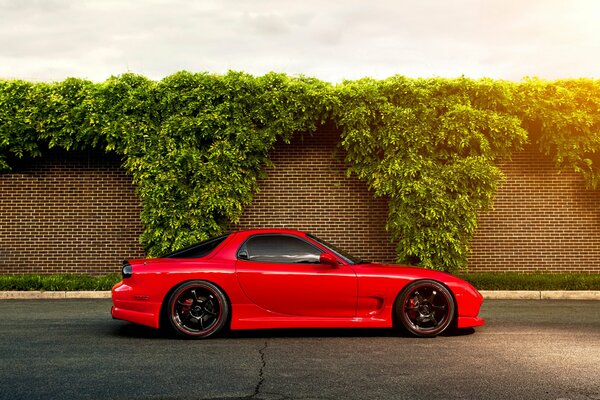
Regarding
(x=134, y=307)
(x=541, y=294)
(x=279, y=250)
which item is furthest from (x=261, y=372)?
(x=541, y=294)

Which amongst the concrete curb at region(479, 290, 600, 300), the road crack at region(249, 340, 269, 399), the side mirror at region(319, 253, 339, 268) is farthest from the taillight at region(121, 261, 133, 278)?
the concrete curb at region(479, 290, 600, 300)

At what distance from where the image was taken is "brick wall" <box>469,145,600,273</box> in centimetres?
1611

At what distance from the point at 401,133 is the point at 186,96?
4.79 m

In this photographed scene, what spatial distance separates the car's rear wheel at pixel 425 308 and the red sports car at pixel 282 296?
1 cm

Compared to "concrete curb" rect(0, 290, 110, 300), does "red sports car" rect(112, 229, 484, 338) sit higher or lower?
higher

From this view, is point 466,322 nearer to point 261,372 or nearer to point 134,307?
point 261,372

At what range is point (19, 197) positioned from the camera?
15812 mm

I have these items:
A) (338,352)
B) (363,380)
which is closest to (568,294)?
(338,352)

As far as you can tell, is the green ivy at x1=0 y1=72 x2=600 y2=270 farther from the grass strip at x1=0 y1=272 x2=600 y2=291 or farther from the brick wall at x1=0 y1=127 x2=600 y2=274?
the grass strip at x1=0 y1=272 x2=600 y2=291

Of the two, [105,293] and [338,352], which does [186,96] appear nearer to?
[105,293]

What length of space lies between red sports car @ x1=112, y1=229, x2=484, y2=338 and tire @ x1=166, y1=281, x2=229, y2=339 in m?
0.01

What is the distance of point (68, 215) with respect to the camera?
1582 centimetres

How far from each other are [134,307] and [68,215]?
8.79 m

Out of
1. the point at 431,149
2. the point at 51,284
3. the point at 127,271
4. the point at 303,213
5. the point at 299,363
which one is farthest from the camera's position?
the point at 303,213
